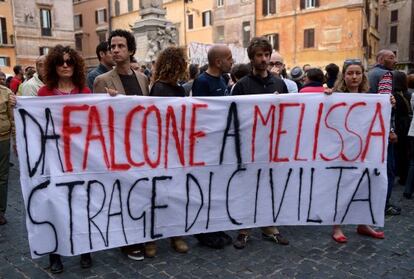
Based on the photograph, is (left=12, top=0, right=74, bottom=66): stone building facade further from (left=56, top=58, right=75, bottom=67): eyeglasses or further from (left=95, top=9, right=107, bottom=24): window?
(left=56, top=58, right=75, bottom=67): eyeglasses

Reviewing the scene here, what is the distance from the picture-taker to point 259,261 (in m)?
3.82

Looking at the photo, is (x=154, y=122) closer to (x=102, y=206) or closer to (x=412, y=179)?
(x=102, y=206)

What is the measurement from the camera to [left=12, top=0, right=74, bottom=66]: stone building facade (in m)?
34.6

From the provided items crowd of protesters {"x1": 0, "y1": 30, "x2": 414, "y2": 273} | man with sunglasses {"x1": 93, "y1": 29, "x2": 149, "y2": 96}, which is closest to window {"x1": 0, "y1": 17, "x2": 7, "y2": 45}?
crowd of protesters {"x1": 0, "y1": 30, "x2": 414, "y2": 273}

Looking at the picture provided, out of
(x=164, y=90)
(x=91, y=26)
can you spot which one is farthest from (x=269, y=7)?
(x=164, y=90)

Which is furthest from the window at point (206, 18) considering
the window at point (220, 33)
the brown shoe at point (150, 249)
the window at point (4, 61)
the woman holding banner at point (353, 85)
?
the brown shoe at point (150, 249)

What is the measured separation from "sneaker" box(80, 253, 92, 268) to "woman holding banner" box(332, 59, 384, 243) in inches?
99.2

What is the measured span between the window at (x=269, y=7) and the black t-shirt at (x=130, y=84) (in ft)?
101

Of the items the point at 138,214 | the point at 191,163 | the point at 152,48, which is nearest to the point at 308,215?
the point at 191,163

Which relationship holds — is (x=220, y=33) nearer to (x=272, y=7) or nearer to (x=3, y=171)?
(x=272, y=7)

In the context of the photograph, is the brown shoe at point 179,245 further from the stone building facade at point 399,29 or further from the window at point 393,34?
the window at point 393,34

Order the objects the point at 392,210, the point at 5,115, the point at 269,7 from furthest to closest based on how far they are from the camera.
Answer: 1. the point at 269,7
2. the point at 392,210
3. the point at 5,115

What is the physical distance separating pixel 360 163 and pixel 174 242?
211cm

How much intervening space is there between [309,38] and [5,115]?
29092mm
